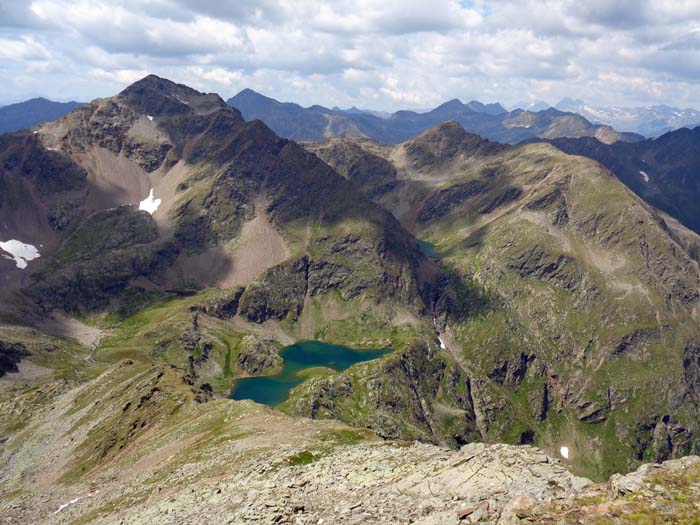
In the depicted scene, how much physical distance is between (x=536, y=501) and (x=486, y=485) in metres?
9.57

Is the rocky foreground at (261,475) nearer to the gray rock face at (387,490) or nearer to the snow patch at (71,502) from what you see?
the gray rock face at (387,490)

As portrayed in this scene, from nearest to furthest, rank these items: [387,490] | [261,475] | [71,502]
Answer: [387,490] → [261,475] → [71,502]

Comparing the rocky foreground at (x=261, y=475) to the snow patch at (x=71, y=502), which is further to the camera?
the snow patch at (x=71, y=502)

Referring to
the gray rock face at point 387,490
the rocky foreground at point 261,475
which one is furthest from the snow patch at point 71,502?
the gray rock face at point 387,490

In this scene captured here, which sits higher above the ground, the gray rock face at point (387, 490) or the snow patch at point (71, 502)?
the gray rock face at point (387, 490)

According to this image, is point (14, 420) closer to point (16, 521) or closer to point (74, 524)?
point (16, 521)

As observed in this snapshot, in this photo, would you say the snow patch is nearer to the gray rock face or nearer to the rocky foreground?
the rocky foreground

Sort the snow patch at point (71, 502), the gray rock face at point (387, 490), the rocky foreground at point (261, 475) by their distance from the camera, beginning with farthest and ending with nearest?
the snow patch at point (71, 502) < the gray rock face at point (387, 490) < the rocky foreground at point (261, 475)

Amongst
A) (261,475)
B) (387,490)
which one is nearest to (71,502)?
(261,475)

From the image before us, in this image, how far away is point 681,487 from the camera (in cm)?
3375

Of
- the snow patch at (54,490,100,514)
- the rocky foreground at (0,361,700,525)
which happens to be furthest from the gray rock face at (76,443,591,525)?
the snow patch at (54,490,100,514)

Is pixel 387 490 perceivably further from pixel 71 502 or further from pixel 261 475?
pixel 71 502

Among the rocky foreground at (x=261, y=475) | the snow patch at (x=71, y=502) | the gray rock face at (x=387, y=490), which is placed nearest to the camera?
the rocky foreground at (x=261, y=475)

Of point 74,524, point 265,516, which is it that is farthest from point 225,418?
point 265,516
